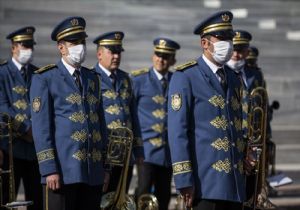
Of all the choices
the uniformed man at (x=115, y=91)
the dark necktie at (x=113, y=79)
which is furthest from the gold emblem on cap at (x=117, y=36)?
the dark necktie at (x=113, y=79)

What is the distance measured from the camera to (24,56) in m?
9.38

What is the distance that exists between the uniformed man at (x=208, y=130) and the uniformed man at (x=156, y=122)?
312 centimetres

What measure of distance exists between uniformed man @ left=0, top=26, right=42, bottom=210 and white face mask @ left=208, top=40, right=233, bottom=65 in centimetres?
282

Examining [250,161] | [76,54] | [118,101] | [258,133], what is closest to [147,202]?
[118,101]

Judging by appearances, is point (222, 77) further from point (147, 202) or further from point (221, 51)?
point (147, 202)

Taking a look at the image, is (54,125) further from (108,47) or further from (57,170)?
(108,47)

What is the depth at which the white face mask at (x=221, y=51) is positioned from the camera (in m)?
6.95

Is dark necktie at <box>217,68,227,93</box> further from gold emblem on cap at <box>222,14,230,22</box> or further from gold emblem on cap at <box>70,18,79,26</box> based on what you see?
gold emblem on cap at <box>70,18,79,26</box>

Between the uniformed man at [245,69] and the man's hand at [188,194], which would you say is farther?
the uniformed man at [245,69]

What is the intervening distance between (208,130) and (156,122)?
3499 mm

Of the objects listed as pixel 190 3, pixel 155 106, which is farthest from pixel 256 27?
pixel 155 106

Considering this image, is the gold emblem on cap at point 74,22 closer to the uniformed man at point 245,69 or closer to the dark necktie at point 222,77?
the dark necktie at point 222,77

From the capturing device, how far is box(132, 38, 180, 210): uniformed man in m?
10.2

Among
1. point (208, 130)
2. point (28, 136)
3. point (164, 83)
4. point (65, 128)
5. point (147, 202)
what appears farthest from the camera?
point (164, 83)
